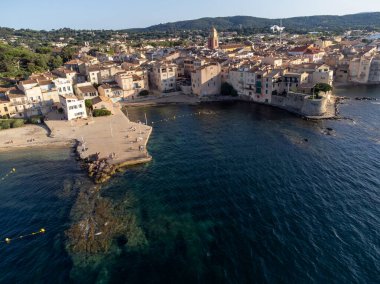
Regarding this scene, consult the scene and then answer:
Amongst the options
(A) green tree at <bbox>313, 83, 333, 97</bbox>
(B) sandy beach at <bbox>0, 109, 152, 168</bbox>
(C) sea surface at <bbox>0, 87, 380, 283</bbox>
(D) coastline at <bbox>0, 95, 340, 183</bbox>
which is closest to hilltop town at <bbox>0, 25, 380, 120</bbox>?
(A) green tree at <bbox>313, 83, 333, 97</bbox>

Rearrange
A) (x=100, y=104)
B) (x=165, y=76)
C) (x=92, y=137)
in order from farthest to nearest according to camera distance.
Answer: (x=165, y=76), (x=100, y=104), (x=92, y=137)

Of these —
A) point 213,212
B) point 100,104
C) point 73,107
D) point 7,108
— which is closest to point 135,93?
point 100,104

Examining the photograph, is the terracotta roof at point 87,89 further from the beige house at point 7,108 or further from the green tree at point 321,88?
the green tree at point 321,88

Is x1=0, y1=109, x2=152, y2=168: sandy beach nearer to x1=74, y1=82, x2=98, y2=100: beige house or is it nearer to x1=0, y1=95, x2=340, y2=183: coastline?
x1=0, y1=95, x2=340, y2=183: coastline

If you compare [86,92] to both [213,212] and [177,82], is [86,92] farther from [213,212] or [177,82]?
[213,212]

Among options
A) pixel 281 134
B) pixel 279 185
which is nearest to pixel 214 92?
pixel 281 134

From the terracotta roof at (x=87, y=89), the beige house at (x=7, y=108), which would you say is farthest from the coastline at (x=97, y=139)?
the terracotta roof at (x=87, y=89)
